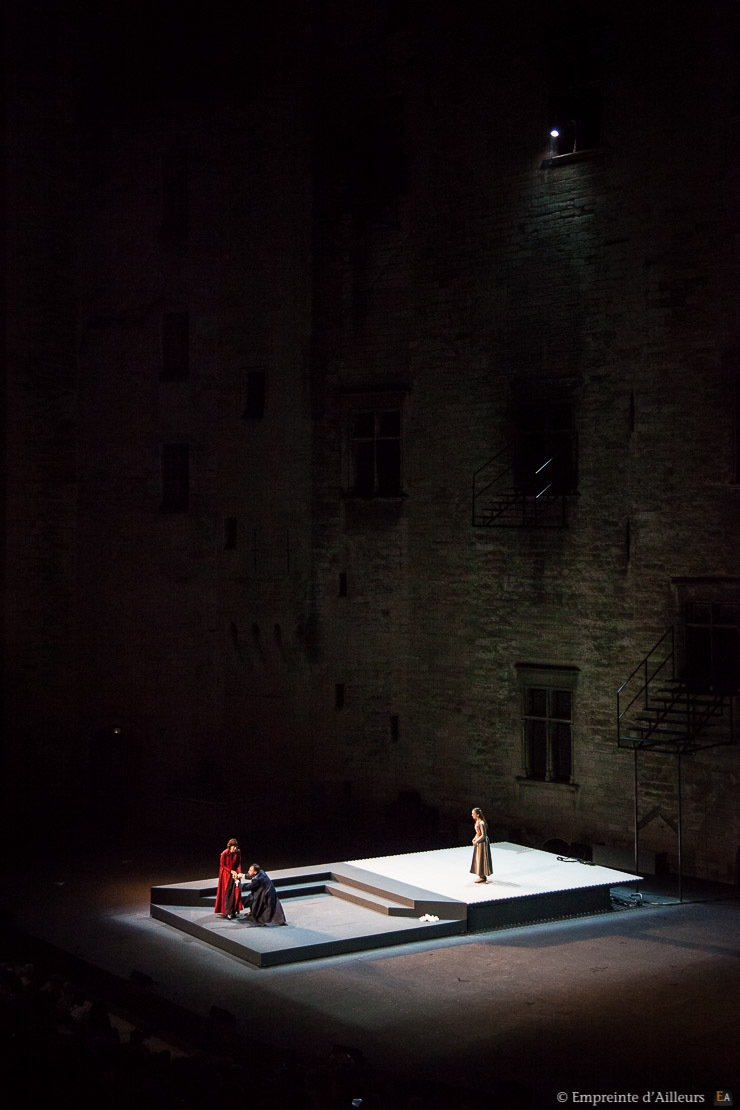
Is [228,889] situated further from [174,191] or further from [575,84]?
[174,191]

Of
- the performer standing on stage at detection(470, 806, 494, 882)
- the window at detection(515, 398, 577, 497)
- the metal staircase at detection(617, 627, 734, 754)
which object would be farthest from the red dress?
the window at detection(515, 398, 577, 497)

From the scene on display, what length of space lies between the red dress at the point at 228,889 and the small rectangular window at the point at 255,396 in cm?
984

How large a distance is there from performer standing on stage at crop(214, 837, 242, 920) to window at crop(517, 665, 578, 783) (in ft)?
20.5

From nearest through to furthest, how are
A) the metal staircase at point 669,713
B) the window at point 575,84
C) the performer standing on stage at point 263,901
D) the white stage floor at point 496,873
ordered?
the performer standing on stage at point 263,901 → the white stage floor at point 496,873 → the metal staircase at point 669,713 → the window at point 575,84

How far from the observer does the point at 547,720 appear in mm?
20656

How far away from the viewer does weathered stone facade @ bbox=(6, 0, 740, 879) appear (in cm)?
1919

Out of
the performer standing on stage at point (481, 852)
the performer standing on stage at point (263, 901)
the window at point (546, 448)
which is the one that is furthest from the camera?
the window at point (546, 448)

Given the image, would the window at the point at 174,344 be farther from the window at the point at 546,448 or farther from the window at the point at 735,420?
the window at the point at 735,420

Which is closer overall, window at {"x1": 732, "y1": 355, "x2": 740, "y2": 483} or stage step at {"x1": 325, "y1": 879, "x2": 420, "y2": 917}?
stage step at {"x1": 325, "y1": 879, "x2": 420, "y2": 917}

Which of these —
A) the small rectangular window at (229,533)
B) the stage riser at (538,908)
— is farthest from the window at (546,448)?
the stage riser at (538,908)

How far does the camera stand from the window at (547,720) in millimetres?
20484

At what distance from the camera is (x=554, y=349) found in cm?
2053

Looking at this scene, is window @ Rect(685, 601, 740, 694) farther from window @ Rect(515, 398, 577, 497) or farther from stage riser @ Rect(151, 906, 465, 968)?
stage riser @ Rect(151, 906, 465, 968)

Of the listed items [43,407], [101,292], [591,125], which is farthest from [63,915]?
[591,125]
